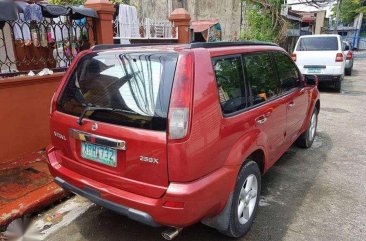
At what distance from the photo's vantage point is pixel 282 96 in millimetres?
3662

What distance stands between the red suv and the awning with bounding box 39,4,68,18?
2.25 metres

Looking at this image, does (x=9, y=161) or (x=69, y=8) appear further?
(x=69, y=8)

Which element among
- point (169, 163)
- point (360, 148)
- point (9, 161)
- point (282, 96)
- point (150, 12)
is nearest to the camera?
point (169, 163)

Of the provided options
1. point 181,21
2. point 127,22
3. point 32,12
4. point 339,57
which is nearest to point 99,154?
point 32,12

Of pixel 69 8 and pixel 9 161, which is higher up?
pixel 69 8

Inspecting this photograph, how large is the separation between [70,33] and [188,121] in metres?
4.07

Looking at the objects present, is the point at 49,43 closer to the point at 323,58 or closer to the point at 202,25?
the point at 323,58

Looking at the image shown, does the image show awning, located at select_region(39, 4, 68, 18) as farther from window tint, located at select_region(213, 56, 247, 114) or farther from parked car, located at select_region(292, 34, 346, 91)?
parked car, located at select_region(292, 34, 346, 91)

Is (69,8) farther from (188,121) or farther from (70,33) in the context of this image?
(188,121)

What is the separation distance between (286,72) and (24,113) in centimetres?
362

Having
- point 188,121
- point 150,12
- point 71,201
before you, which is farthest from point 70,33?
Result: point 150,12

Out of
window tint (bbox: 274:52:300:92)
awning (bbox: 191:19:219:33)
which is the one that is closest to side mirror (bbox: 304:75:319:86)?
window tint (bbox: 274:52:300:92)

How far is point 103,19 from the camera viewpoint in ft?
18.3

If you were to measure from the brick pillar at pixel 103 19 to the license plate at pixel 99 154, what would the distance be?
353cm
